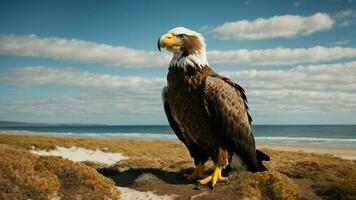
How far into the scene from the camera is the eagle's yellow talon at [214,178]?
980 cm

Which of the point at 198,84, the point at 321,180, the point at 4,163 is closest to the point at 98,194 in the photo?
the point at 4,163

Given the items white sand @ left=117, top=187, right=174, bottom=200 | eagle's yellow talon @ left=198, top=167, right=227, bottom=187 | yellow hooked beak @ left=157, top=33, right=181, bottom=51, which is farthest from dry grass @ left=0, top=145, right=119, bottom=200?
yellow hooked beak @ left=157, top=33, right=181, bottom=51

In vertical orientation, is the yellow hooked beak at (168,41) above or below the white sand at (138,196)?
above

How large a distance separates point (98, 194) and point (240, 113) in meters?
4.10

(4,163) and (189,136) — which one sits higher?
→ (189,136)

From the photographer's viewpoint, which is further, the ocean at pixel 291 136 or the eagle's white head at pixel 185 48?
the ocean at pixel 291 136

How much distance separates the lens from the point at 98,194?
961 centimetres

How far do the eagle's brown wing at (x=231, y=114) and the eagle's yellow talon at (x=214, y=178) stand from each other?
0.68 metres

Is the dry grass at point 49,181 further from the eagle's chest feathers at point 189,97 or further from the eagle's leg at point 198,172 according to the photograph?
the eagle's chest feathers at point 189,97

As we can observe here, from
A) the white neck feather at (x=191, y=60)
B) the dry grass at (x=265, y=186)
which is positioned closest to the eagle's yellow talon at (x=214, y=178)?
the dry grass at (x=265, y=186)

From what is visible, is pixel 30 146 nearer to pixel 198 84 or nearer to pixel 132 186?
pixel 132 186

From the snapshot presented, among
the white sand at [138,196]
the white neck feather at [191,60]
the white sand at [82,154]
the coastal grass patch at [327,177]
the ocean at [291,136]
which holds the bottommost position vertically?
the ocean at [291,136]

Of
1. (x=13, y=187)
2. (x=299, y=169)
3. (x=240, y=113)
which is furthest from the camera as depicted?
(x=299, y=169)

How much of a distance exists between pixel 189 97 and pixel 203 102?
0.37 m
